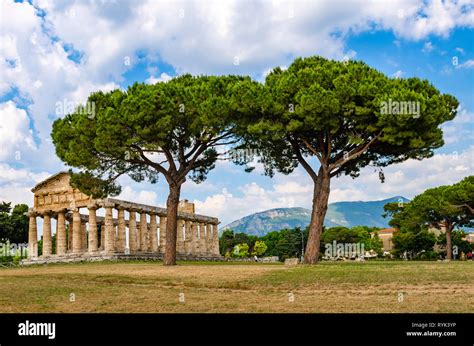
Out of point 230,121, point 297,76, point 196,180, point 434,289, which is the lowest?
point 434,289

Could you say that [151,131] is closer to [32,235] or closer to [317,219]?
[317,219]

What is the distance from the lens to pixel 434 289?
786 inches

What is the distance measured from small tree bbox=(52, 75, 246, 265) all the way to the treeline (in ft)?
177

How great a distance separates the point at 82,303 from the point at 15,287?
7.90 m

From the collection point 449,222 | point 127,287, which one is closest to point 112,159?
point 127,287

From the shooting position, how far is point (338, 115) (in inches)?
1280

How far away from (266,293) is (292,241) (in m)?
82.1

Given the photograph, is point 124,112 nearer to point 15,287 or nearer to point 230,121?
point 230,121

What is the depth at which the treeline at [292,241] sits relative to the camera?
101 meters

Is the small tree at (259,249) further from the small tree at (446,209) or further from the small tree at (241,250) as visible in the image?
the small tree at (446,209)

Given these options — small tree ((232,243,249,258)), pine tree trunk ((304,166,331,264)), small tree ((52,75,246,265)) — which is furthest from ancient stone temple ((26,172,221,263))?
small tree ((232,243,249,258))

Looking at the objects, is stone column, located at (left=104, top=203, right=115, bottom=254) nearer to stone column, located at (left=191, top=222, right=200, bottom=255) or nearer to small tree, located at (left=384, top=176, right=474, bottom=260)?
stone column, located at (left=191, top=222, right=200, bottom=255)

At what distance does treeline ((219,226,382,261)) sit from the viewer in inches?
3959

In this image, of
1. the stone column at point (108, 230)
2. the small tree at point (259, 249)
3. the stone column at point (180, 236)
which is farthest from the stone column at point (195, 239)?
the small tree at point (259, 249)
